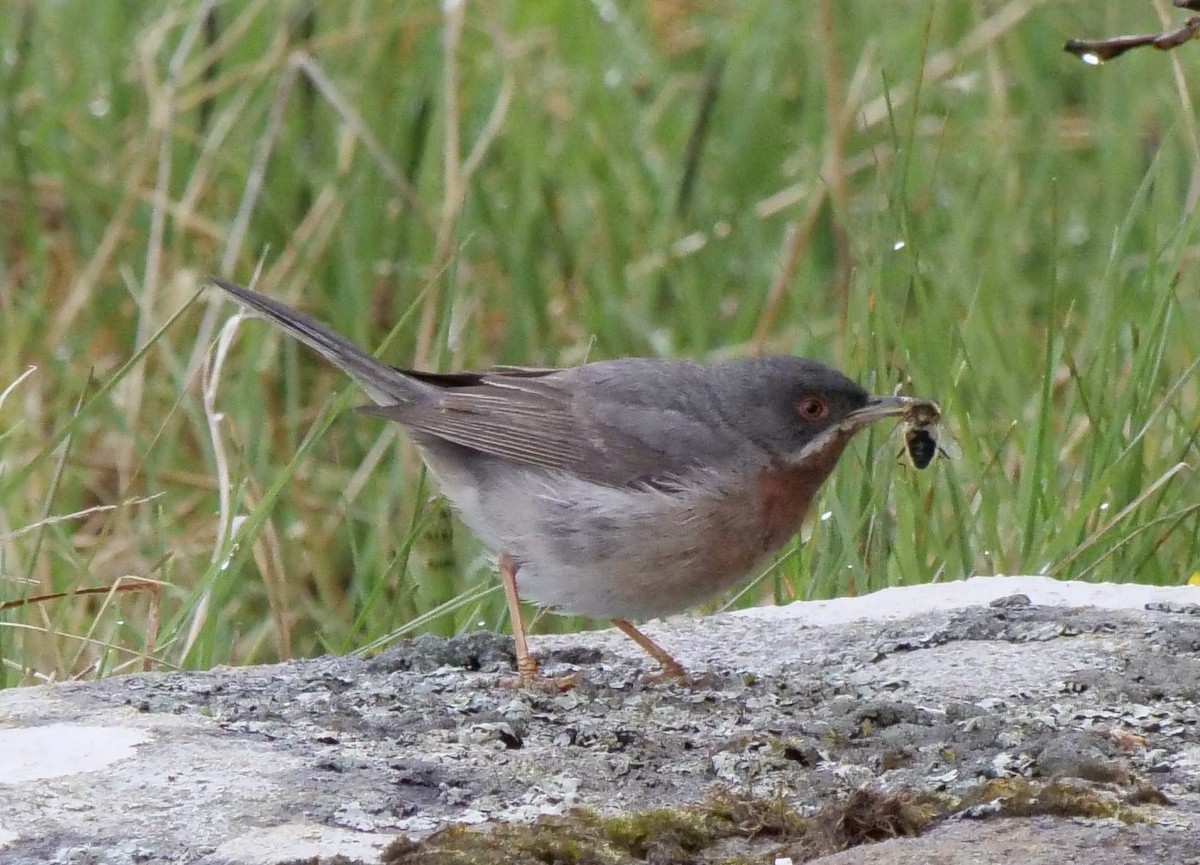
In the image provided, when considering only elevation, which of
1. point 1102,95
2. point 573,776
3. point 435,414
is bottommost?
point 573,776

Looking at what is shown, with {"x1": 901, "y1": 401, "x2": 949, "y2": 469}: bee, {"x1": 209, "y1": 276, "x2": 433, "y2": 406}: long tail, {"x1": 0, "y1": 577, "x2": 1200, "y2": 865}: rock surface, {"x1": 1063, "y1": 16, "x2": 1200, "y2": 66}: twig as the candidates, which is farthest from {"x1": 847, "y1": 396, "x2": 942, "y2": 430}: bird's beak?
{"x1": 1063, "y1": 16, "x2": 1200, "y2": 66}: twig

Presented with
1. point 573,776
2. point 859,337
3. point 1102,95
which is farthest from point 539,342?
point 573,776

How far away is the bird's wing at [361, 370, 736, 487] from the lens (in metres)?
4.40

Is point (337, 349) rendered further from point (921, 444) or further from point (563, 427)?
point (921, 444)

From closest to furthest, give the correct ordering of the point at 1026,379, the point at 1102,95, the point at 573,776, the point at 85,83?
the point at 573,776, the point at 1026,379, the point at 85,83, the point at 1102,95

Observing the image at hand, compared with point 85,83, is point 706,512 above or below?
below

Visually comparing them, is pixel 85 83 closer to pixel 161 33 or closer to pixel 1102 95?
pixel 161 33

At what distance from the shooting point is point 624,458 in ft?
14.6

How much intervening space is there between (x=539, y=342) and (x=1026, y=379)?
2234 millimetres

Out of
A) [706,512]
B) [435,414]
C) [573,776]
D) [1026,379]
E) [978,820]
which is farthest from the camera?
[1026,379]

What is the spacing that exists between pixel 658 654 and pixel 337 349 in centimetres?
155

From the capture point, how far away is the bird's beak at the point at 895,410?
443 cm

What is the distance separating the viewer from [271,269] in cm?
738

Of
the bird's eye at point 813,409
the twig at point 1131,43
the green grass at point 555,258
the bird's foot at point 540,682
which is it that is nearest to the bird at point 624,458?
the bird's eye at point 813,409
